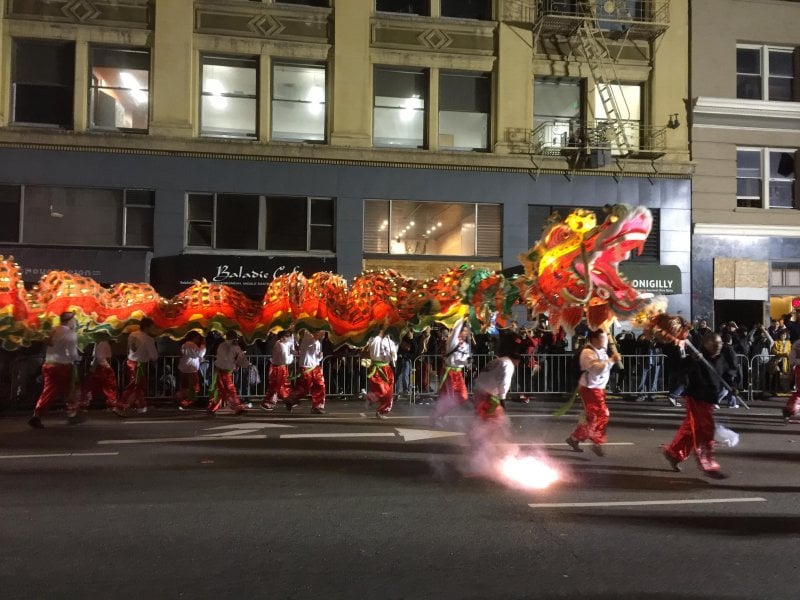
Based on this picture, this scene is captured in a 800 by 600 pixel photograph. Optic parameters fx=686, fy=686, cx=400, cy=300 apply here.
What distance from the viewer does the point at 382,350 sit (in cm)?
1117

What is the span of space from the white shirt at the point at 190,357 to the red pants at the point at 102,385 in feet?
3.93

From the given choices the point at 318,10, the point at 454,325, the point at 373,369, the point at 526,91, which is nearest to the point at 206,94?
the point at 318,10

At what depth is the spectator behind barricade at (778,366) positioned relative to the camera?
15.0 meters

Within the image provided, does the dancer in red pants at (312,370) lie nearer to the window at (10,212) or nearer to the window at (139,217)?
the window at (139,217)

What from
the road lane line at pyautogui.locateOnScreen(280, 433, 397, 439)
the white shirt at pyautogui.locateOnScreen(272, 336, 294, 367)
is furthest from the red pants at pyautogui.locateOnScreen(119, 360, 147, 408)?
the road lane line at pyautogui.locateOnScreen(280, 433, 397, 439)

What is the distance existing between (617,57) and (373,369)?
1229 centimetres

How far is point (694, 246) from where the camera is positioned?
1880 cm

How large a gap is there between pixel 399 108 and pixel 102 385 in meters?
10.5

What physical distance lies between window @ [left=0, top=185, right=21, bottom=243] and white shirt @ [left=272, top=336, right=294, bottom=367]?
861 cm

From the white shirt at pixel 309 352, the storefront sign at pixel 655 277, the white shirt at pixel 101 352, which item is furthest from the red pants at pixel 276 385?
the storefront sign at pixel 655 277

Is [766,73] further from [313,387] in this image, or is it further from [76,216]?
[76,216]

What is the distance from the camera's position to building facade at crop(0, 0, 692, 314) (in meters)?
17.0

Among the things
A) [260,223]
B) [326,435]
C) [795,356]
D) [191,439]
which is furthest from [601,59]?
[191,439]

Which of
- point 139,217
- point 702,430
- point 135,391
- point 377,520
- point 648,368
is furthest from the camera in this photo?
point 139,217
